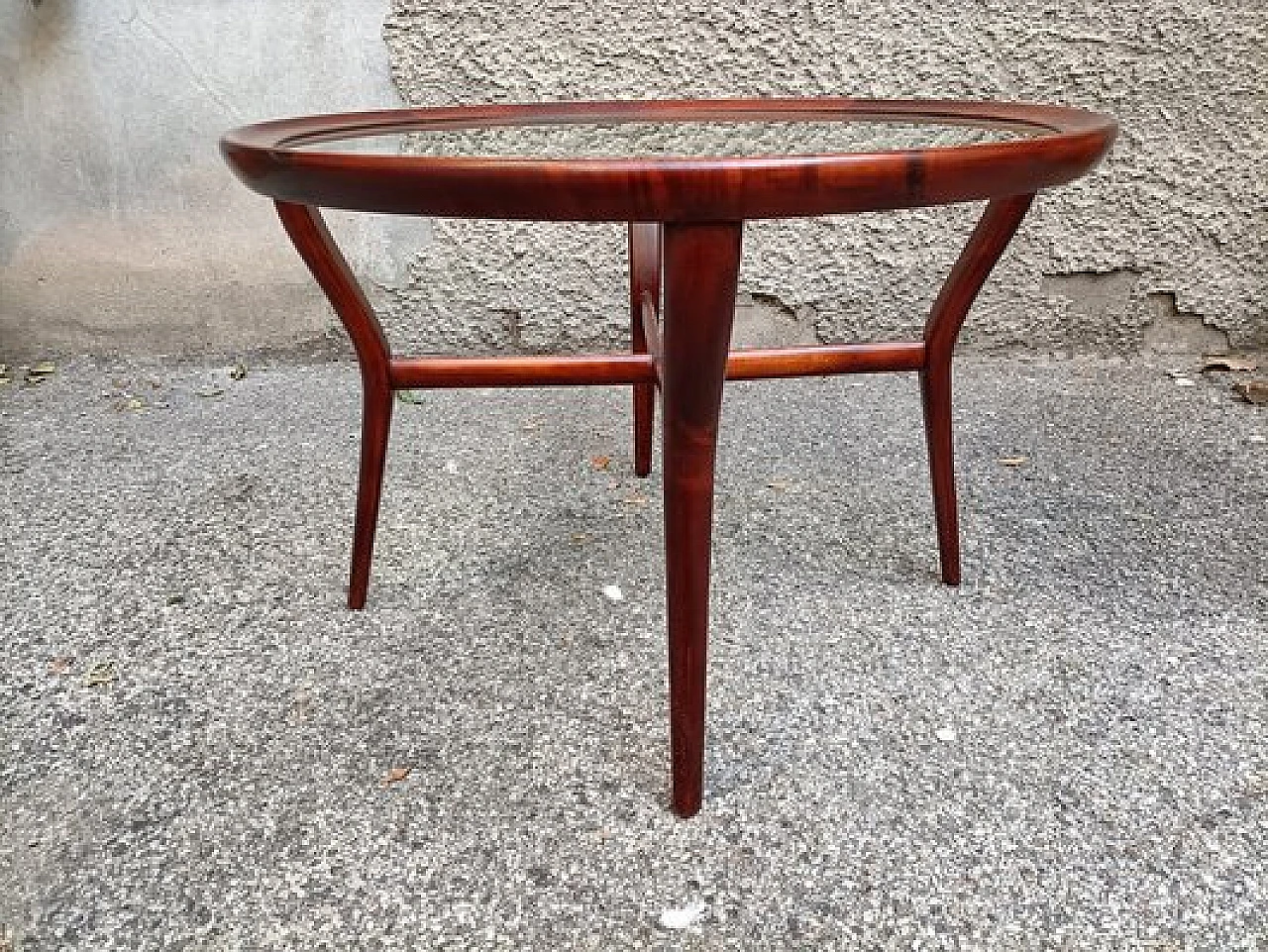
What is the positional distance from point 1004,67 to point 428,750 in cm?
212

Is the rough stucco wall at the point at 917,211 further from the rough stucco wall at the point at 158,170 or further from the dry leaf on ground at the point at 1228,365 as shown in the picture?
the rough stucco wall at the point at 158,170

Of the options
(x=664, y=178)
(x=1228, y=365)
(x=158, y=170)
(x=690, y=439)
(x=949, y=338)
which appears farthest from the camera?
(x=1228, y=365)

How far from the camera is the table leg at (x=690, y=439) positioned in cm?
91

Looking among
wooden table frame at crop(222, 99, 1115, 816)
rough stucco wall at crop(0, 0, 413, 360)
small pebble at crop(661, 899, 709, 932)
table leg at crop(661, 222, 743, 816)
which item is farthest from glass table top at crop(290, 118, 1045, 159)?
rough stucco wall at crop(0, 0, 413, 360)

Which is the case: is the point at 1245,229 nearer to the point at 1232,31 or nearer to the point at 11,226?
the point at 1232,31

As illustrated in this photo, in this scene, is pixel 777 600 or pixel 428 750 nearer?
pixel 428 750

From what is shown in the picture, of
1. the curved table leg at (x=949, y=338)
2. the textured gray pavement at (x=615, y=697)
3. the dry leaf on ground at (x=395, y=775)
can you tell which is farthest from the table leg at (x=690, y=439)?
the curved table leg at (x=949, y=338)

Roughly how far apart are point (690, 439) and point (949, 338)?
2.15 ft

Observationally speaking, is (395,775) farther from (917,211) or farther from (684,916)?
(917,211)

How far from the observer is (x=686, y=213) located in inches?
34.0

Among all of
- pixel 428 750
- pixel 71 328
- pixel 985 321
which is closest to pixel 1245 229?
pixel 985 321

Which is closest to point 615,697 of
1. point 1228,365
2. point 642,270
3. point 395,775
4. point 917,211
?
point 395,775

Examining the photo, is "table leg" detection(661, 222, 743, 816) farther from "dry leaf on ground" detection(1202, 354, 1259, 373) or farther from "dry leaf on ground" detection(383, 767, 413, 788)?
"dry leaf on ground" detection(1202, 354, 1259, 373)

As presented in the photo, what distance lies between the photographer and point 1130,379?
266cm
